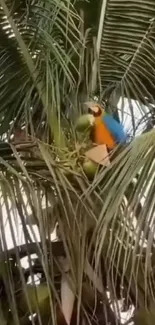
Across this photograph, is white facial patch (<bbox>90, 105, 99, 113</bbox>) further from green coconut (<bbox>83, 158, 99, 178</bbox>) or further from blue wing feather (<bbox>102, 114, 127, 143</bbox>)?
green coconut (<bbox>83, 158, 99, 178</bbox>)

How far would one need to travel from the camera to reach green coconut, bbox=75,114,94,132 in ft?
4.34

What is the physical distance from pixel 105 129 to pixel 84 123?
0.04 metres

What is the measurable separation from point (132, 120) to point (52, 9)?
0.89ft

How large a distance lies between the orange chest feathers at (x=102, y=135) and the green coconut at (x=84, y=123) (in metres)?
0.01

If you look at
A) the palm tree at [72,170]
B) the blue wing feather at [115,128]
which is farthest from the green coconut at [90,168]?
the blue wing feather at [115,128]

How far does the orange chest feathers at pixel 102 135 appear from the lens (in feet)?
4.36

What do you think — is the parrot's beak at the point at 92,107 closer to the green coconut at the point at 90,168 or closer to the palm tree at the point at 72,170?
the palm tree at the point at 72,170

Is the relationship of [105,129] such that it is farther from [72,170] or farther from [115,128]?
[72,170]

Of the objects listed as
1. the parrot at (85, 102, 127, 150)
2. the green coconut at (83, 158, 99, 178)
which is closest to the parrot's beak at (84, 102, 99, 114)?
the parrot at (85, 102, 127, 150)

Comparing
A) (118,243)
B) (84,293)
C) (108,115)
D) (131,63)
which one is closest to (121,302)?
(84,293)

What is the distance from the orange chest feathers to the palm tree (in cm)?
5

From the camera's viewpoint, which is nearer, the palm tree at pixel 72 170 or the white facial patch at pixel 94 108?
the palm tree at pixel 72 170

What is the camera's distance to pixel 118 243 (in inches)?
44.3

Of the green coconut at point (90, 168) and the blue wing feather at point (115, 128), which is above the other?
the blue wing feather at point (115, 128)
